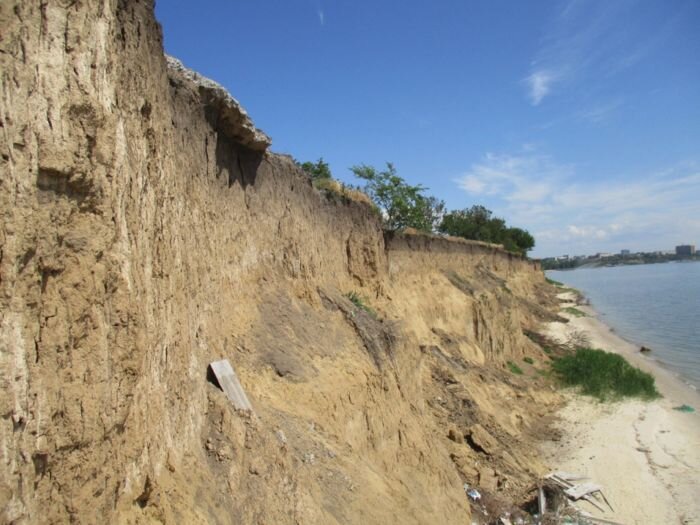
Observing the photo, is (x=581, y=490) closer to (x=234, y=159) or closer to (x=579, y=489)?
(x=579, y=489)

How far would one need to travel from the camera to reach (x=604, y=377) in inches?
792

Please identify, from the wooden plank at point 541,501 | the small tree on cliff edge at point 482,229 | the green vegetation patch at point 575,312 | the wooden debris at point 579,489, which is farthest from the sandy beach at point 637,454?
the small tree on cliff edge at point 482,229

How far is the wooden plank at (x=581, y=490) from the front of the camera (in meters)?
11.1

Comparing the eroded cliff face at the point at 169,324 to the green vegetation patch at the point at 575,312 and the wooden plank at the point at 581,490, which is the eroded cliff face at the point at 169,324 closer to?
the wooden plank at the point at 581,490

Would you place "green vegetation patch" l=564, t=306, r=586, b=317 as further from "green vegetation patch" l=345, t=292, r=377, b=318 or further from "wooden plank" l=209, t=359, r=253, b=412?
"wooden plank" l=209, t=359, r=253, b=412

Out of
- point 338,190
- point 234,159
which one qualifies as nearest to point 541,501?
point 338,190

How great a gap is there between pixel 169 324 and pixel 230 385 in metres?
1.60

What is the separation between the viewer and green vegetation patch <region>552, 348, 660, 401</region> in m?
19.5

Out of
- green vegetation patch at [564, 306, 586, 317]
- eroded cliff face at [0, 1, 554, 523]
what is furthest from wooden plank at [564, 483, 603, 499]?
green vegetation patch at [564, 306, 586, 317]

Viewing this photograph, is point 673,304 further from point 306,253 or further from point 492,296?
point 306,253

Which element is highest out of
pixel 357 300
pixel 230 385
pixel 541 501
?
pixel 357 300

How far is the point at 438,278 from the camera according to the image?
20.8 metres

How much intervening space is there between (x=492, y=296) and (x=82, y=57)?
71.2ft

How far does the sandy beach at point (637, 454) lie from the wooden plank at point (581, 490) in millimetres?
286
